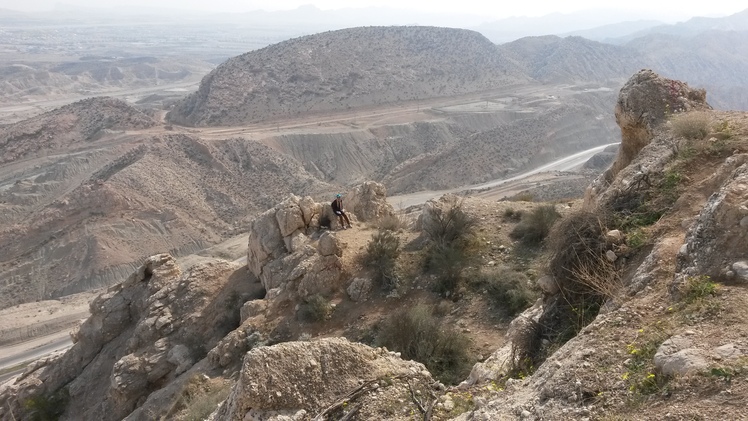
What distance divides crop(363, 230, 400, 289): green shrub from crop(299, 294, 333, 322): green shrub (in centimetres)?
151

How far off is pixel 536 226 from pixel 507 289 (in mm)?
2911

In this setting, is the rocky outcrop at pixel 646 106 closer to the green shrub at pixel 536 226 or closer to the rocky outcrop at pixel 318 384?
the green shrub at pixel 536 226

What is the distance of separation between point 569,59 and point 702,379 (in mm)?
127186

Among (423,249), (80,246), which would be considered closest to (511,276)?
(423,249)

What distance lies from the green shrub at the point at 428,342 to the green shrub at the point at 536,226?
4113 mm

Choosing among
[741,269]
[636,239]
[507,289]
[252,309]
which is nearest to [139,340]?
[252,309]

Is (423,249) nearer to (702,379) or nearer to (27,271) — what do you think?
(702,379)

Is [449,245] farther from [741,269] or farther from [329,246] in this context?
[741,269]

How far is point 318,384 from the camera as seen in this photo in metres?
7.02

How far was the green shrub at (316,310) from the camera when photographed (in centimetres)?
1323

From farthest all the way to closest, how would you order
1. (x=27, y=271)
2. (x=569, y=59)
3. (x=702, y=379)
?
(x=569, y=59) < (x=27, y=271) < (x=702, y=379)

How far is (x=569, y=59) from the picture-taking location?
11950 cm

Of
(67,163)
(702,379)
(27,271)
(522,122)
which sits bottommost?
(27,271)

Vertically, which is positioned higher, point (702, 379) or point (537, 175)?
point (702, 379)
